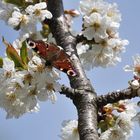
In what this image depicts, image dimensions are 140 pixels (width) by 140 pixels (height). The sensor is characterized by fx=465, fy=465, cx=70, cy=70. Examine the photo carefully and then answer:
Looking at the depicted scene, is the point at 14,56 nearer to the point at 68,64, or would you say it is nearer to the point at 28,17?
the point at 68,64

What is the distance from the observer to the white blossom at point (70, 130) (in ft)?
7.98

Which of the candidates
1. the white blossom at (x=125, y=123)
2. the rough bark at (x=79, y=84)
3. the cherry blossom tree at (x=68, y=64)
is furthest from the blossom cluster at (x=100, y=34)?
the white blossom at (x=125, y=123)

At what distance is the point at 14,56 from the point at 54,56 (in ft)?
0.97

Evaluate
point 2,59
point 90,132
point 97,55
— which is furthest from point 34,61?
point 97,55

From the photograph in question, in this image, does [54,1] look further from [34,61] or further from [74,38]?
[34,61]

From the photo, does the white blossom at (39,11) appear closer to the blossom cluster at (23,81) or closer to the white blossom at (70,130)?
the blossom cluster at (23,81)

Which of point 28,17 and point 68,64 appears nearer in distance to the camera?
point 68,64

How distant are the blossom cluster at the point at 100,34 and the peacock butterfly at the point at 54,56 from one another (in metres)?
0.49

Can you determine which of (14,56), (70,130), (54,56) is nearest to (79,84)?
(54,56)

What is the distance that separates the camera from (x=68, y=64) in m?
1.99

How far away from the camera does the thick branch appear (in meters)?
2.00

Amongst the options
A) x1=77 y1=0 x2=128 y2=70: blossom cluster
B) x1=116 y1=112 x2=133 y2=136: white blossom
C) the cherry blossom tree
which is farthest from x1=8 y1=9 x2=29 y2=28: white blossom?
x1=116 y1=112 x2=133 y2=136: white blossom

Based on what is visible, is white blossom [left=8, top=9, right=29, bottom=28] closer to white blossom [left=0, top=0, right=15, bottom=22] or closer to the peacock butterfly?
white blossom [left=0, top=0, right=15, bottom=22]

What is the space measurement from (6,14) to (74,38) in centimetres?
55
